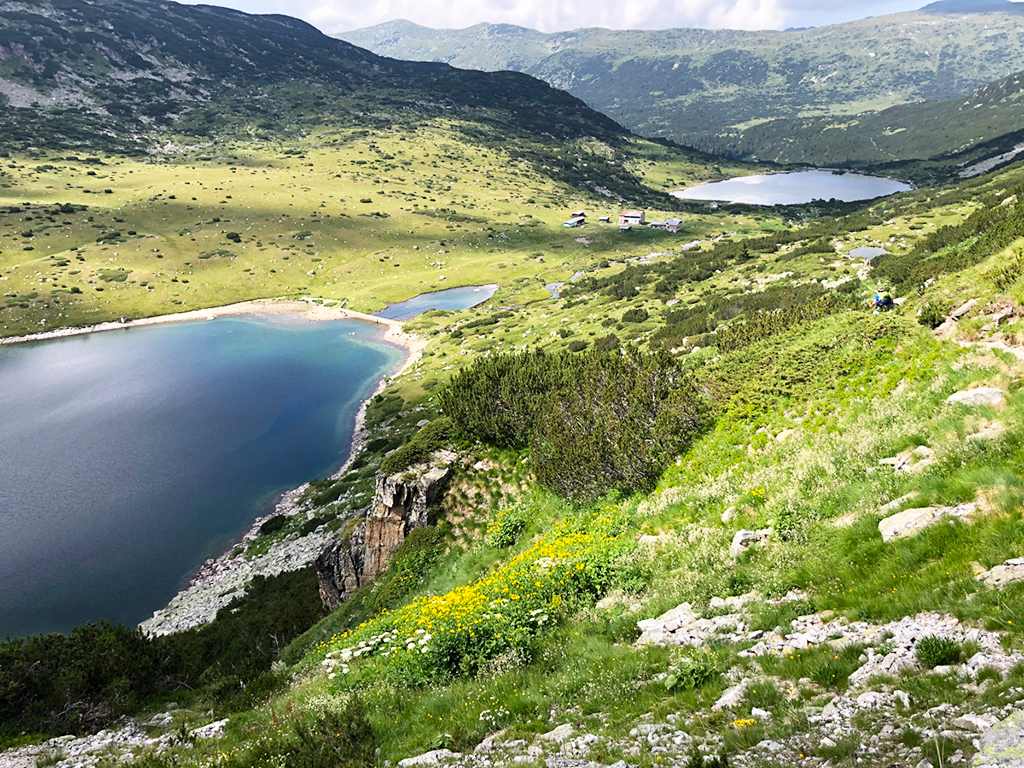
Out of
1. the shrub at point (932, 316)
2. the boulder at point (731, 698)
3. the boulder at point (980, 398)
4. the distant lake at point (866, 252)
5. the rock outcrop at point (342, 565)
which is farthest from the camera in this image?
the distant lake at point (866, 252)

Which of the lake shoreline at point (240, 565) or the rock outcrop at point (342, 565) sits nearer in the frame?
the rock outcrop at point (342, 565)

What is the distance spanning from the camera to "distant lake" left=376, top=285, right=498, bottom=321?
379ft

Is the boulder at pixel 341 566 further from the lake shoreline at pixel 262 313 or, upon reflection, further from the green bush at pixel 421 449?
the lake shoreline at pixel 262 313

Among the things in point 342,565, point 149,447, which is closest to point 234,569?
point 342,565

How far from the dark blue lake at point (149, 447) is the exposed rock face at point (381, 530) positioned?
783 inches

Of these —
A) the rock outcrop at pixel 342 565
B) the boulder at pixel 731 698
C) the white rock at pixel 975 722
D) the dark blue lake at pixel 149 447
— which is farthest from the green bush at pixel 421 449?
the dark blue lake at pixel 149 447

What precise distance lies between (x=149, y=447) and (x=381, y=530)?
51.1m

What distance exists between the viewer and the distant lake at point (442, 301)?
115 m

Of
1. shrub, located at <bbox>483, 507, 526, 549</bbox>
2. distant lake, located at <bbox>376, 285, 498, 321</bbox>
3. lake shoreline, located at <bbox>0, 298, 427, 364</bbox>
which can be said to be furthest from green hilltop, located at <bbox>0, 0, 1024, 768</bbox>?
distant lake, located at <bbox>376, 285, 498, 321</bbox>

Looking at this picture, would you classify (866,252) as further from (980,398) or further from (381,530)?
(381,530)

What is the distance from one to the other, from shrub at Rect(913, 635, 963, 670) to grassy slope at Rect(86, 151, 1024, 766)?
43 centimetres

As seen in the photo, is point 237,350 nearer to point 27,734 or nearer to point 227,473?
point 227,473

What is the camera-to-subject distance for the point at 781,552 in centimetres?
1031

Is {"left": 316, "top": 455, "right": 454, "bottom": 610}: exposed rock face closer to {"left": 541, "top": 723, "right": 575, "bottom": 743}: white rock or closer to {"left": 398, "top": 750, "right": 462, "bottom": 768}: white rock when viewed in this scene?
{"left": 398, "top": 750, "right": 462, "bottom": 768}: white rock
